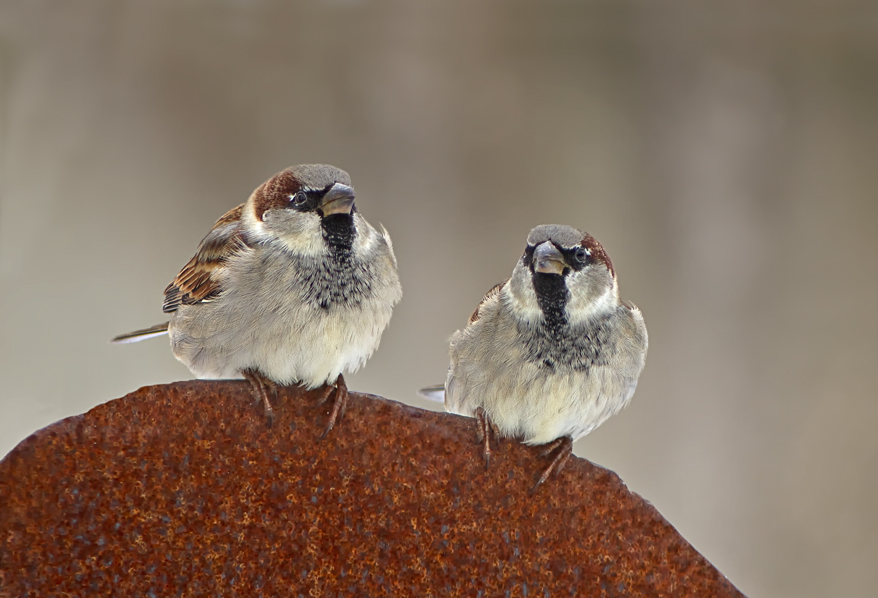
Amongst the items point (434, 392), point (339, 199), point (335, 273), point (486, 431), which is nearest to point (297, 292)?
→ point (335, 273)

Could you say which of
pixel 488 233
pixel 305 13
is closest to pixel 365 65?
pixel 305 13

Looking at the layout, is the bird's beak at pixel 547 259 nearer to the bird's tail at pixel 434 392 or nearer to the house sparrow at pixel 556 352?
the house sparrow at pixel 556 352

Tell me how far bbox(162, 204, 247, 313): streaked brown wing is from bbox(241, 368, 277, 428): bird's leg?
0.16m

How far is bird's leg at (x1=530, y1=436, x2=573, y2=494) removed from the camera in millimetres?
917

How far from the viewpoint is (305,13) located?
203 cm

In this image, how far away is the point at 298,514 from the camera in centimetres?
84

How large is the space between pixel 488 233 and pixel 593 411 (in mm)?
1012

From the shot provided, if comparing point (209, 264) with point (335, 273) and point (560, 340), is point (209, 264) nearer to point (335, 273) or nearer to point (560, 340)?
point (335, 273)

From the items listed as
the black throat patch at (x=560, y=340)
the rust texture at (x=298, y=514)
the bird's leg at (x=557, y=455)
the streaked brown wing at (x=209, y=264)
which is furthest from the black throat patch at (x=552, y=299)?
the streaked brown wing at (x=209, y=264)

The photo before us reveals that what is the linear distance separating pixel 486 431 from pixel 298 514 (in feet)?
0.83

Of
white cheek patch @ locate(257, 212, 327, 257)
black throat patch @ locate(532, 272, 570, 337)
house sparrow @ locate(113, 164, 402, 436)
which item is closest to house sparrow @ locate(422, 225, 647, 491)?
black throat patch @ locate(532, 272, 570, 337)

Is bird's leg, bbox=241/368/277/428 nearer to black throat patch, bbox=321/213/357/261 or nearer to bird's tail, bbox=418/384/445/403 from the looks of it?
black throat patch, bbox=321/213/357/261

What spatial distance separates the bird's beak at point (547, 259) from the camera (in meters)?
1.00

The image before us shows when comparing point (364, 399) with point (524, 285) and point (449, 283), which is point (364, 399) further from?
point (449, 283)
